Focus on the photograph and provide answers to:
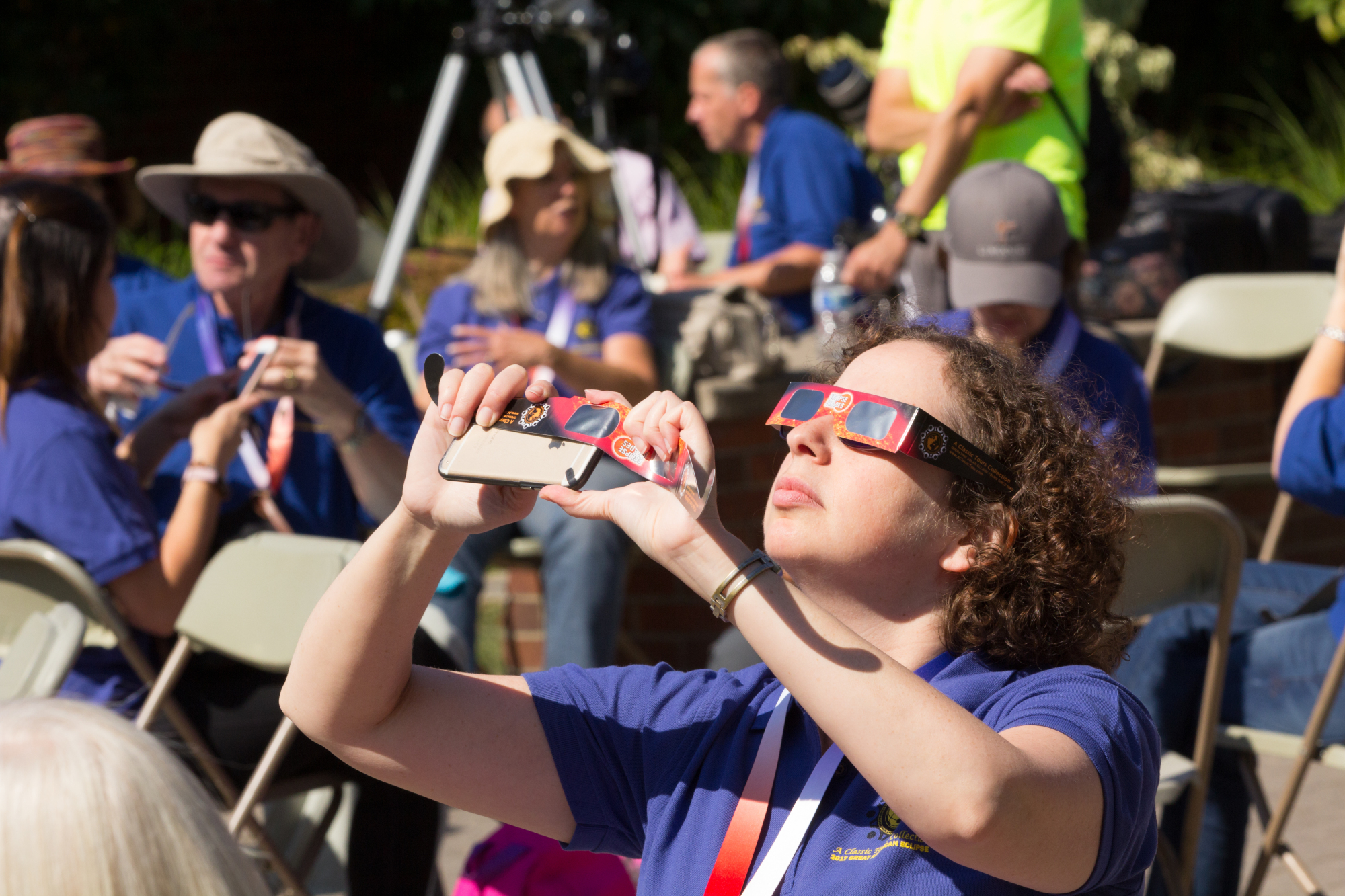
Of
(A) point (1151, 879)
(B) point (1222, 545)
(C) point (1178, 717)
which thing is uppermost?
(B) point (1222, 545)

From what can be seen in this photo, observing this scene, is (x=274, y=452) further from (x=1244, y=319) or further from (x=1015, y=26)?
(x=1244, y=319)

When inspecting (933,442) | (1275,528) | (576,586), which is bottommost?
(1275,528)

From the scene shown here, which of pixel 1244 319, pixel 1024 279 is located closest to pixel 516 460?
pixel 1024 279

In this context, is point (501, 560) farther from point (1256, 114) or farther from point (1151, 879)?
point (1256, 114)

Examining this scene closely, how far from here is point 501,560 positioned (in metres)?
4.28

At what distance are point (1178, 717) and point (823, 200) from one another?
2.66 m

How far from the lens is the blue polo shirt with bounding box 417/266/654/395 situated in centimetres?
417

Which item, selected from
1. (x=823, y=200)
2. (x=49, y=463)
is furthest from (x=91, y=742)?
(x=823, y=200)

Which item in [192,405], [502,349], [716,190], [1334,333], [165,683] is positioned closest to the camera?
[165,683]

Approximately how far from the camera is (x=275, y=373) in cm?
297

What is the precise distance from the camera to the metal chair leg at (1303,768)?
256 centimetres

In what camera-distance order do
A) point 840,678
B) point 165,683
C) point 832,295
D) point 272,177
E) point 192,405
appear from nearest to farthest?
point 840,678 < point 165,683 < point 192,405 < point 272,177 < point 832,295

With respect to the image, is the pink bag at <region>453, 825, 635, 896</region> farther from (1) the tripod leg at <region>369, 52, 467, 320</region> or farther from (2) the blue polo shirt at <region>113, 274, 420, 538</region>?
(1) the tripod leg at <region>369, 52, 467, 320</region>

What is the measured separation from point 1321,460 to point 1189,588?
1.27 ft
